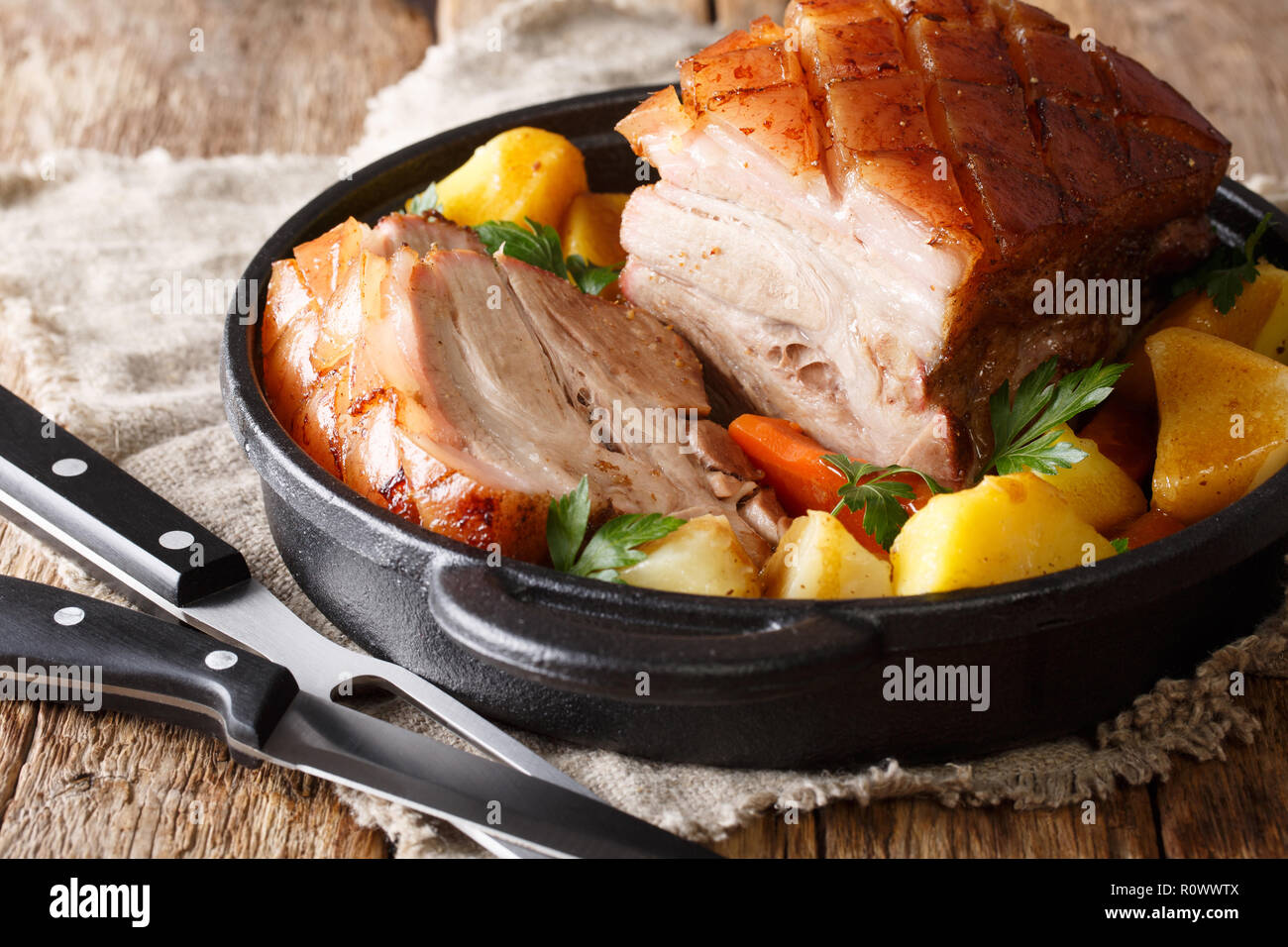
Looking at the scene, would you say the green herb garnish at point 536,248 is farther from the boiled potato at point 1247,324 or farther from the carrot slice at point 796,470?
the boiled potato at point 1247,324

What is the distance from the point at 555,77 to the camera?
5.23 m

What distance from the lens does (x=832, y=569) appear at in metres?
2.52

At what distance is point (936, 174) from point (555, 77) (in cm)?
283

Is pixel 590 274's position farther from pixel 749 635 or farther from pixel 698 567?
pixel 749 635

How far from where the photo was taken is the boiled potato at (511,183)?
364 cm

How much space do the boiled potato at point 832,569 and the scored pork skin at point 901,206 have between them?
474mm

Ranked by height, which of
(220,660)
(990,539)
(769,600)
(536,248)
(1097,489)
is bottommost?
(220,660)

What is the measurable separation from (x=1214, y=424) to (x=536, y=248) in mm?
1652

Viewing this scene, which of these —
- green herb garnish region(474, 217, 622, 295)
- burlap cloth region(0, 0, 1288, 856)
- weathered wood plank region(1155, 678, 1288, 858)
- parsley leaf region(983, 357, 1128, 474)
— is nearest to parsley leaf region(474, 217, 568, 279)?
green herb garnish region(474, 217, 622, 295)

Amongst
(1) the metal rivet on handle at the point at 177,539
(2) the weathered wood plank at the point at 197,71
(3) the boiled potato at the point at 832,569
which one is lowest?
(3) the boiled potato at the point at 832,569

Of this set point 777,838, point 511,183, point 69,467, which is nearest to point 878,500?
point 777,838

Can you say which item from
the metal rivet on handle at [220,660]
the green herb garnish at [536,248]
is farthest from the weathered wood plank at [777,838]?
the green herb garnish at [536,248]

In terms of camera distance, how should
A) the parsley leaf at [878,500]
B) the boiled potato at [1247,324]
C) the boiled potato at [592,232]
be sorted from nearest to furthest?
1. the parsley leaf at [878,500]
2. the boiled potato at [1247,324]
3. the boiled potato at [592,232]

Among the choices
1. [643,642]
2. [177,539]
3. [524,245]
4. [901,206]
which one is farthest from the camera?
[524,245]
